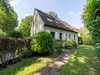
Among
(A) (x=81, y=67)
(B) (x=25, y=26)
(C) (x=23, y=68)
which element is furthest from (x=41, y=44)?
(B) (x=25, y=26)

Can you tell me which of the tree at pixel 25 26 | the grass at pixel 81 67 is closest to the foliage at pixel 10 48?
the grass at pixel 81 67

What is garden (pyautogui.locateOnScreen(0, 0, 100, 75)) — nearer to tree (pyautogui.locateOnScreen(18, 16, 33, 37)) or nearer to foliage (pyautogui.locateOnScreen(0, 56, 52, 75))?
foliage (pyautogui.locateOnScreen(0, 56, 52, 75))

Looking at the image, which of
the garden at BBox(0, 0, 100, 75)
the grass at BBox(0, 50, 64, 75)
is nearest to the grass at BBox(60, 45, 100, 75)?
the garden at BBox(0, 0, 100, 75)

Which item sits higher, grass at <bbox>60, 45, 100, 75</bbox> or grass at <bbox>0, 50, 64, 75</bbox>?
grass at <bbox>60, 45, 100, 75</bbox>

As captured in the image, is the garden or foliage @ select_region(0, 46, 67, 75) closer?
the garden

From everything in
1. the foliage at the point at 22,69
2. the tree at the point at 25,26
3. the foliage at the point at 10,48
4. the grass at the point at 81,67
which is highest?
the tree at the point at 25,26

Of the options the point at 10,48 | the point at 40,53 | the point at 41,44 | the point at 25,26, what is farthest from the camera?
the point at 25,26

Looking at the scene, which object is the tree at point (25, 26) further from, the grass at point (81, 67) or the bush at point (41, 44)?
the grass at point (81, 67)

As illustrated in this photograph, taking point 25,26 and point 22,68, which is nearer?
point 22,68

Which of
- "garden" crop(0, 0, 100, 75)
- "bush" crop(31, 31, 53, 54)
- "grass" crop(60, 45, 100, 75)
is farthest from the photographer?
"bush" crop(31, 31, 53, 54)

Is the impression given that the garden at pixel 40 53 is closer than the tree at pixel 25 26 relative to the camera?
Yes

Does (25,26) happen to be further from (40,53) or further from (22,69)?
(22,69)

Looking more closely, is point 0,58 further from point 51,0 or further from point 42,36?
point 51,0

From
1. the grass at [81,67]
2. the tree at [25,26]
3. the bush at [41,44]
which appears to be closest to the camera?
the grass at [81,67]
